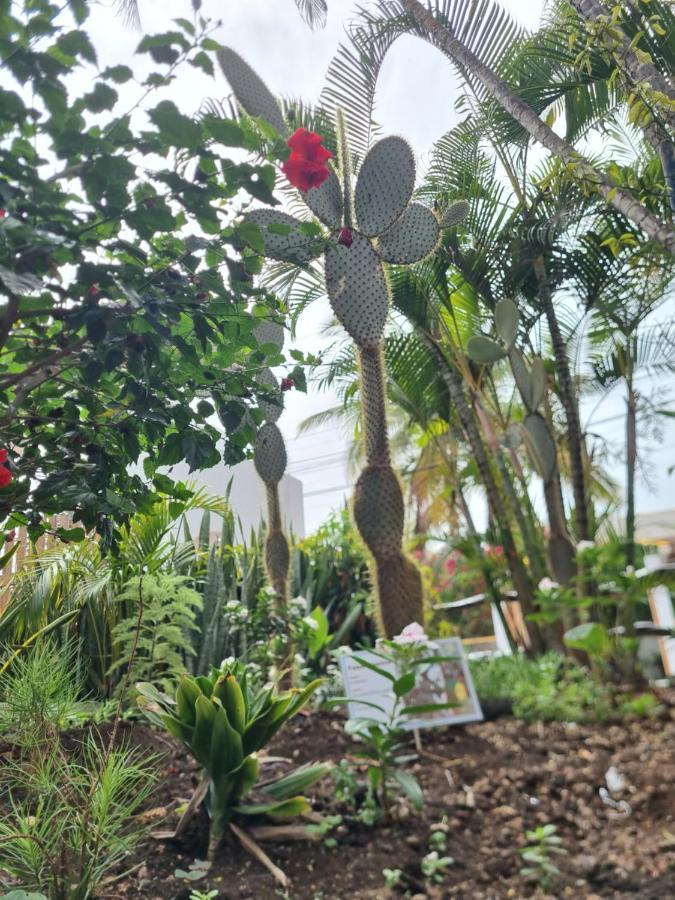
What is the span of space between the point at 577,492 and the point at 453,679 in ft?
2.95

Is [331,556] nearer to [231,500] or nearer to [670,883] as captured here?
[231,500]

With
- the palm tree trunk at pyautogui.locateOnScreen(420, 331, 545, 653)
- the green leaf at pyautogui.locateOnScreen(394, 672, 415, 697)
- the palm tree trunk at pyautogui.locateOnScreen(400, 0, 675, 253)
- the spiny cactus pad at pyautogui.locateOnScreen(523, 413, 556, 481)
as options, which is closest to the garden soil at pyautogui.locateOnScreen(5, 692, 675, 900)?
the green leaf at pyautogui.locateOnScreen(394, 672, 415, 697)

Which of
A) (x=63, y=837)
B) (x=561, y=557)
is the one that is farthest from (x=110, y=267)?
(x=561, y=557)

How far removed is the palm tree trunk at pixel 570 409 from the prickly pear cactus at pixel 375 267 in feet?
1.78

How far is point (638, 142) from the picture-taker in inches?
97.9

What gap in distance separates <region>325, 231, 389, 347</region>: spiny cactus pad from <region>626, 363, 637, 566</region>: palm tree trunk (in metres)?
1.09

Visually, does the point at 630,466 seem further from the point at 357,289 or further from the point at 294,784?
the point at 294,784

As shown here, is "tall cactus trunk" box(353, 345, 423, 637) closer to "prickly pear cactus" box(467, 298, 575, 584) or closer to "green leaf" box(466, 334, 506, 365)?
"green leaf" box(466, 334, 506, 365)

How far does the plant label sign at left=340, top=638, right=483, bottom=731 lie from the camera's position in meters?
1.81

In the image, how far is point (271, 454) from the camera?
2.19 m

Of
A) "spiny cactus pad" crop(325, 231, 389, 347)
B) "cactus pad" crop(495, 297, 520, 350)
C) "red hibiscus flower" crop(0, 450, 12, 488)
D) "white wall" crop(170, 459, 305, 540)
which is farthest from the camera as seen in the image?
"cactus pad" crop(495, 297, 520, 350)

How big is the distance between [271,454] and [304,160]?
144 centimetres

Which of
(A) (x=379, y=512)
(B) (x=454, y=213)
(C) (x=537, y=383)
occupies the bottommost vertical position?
(A) (x=379, y=512)

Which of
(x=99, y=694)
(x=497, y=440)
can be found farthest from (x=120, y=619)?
(x=497, y=440)
